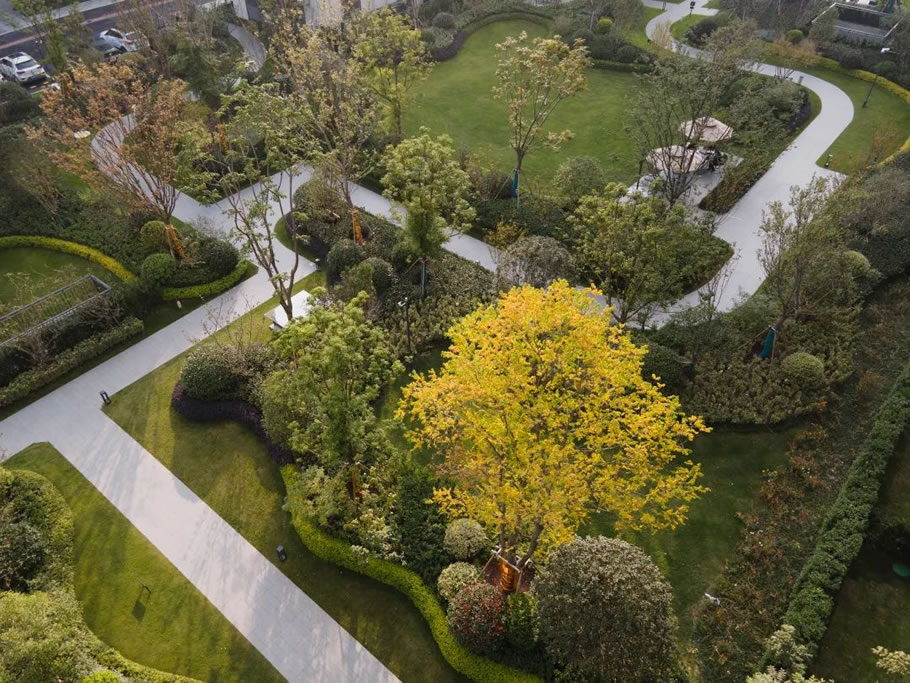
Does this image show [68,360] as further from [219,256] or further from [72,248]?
[72,248]

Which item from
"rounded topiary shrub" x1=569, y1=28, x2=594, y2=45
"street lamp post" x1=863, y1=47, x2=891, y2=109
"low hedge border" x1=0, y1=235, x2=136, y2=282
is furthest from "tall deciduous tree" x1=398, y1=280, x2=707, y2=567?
"rounded topiary shrub" x1=569, y1=28, x2=594, y2=45

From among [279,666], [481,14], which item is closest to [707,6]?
[481,14]

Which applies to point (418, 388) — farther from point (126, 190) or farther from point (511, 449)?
point (126, 190)

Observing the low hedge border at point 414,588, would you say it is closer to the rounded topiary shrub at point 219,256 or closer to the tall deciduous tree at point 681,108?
the rounded topiary shrub at point 219,256

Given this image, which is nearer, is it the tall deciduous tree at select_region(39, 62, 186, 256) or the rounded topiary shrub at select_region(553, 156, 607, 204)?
the tall deciduous tree at select_region(39, 62, 186, 256)

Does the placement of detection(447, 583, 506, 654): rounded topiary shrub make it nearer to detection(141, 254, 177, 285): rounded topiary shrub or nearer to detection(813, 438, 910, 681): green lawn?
detection(813, 438, 910, 681): green lawn

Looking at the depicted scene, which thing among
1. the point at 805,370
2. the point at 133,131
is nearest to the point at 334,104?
the point at 133,131
